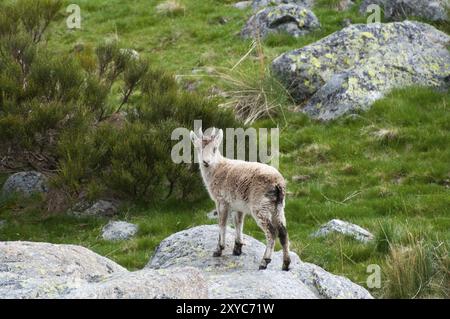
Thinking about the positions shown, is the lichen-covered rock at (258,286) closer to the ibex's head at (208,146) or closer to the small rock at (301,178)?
the ibex's head at (208,146)

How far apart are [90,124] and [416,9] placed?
34.8ft

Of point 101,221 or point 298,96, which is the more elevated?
point 298,96

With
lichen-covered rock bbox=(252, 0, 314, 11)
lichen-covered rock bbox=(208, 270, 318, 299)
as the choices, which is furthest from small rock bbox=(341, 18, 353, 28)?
lichen-covered rock bbox=(208, 270, 318, 299)

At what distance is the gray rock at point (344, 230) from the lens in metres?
13.6

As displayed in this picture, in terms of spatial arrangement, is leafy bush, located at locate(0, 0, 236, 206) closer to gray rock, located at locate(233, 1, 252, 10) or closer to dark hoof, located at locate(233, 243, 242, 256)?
dark hoof, located at locate(233, 243, 242, 256)

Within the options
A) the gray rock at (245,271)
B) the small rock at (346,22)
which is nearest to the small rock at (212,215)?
the gray rock at (245,271)

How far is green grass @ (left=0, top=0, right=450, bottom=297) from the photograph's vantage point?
43.5ft

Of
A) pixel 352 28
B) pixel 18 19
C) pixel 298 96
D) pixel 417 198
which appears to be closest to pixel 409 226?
pixel 417 198

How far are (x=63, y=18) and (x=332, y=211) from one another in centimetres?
1664

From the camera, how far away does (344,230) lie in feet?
45.2

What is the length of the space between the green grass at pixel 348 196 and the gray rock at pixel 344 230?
0.53ft

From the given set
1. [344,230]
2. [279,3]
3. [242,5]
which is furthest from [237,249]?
[242,5]

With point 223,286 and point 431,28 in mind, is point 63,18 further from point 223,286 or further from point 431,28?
point 223,286

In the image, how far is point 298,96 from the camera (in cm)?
2062
